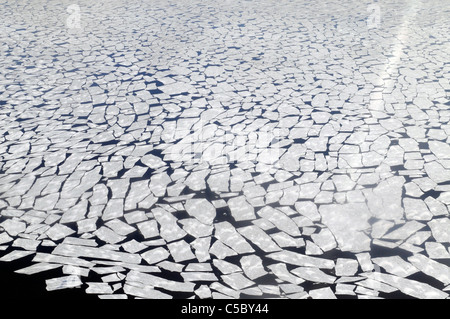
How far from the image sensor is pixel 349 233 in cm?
229

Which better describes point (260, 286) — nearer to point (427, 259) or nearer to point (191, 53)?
point (427, 259)

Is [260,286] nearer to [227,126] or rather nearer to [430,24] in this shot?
[227,126]

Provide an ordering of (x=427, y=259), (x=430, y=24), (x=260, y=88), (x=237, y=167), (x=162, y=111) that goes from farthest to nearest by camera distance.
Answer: (x=430, y=24)
(x=260, y=88)
(x=162, y=111)
(x=237, y=167)
(x=427, y=259)

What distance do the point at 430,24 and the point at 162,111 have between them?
3873 mm

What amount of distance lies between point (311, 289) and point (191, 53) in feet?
11.2

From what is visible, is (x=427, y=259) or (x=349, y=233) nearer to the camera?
(x=427, y=259)

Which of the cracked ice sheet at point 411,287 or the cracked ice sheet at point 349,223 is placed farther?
the cracked ice sheet at point 349,223

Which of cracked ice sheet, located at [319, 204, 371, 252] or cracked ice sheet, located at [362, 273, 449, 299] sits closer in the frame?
cracked ice sheet, located at [362, 273, 449, 299]

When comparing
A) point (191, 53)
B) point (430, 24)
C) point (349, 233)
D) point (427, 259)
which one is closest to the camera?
point (427, 259)

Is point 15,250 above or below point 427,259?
above

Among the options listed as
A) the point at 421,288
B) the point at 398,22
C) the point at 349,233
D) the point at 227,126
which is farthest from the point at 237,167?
the point at 398,22

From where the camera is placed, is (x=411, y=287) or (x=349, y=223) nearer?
(x=411, y=287)
